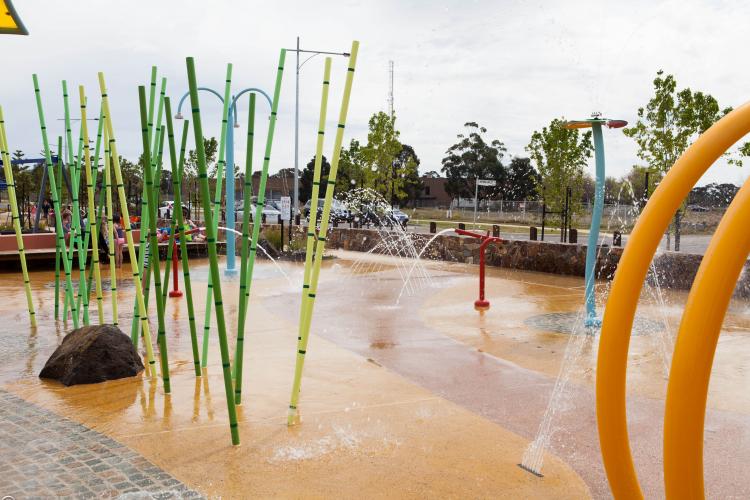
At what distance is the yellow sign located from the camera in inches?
215

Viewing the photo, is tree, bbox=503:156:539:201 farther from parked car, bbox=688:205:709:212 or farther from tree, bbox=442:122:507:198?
A: parked car, bbox=688:205:709:212

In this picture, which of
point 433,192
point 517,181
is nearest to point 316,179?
point 517,181

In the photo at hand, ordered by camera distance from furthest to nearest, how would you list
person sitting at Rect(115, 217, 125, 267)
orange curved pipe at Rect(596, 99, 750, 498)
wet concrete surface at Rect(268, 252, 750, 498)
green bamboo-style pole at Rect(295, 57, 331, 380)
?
person sitting at Rect(115, 217, 125, 267)
green bamboo-style pole at Rect(295, 57, 331, 380)
wet concrete surface at Rect(268, 252, 750, 498)
orange curved pipe at Rect(596, 99, 750, 498)

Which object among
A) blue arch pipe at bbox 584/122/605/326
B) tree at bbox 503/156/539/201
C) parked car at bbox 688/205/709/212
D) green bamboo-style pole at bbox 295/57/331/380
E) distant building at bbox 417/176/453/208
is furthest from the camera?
distant building at bbox 417/176/453/208

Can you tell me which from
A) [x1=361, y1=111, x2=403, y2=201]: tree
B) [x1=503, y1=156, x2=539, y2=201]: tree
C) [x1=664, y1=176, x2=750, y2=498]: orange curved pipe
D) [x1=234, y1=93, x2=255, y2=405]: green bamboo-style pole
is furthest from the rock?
[x1=503, y1=156, x2=539, y2=201]: tree

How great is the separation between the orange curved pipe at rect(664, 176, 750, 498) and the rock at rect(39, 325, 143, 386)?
4.88 metres

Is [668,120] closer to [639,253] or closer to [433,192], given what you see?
[639,253]

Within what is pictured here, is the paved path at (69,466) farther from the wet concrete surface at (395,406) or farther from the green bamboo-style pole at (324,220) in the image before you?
the green bamboo-style pole at (324,220)

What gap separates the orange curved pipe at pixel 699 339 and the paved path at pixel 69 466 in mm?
2456

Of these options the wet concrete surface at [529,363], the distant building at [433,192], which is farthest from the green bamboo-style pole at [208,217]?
the distant building at [433,192]

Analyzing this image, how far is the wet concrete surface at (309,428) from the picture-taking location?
3.88 m

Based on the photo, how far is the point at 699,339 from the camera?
7.06 feet

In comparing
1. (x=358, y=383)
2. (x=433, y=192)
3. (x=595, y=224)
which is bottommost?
(x=358, y=383)

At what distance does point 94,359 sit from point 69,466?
2010 millimetres
